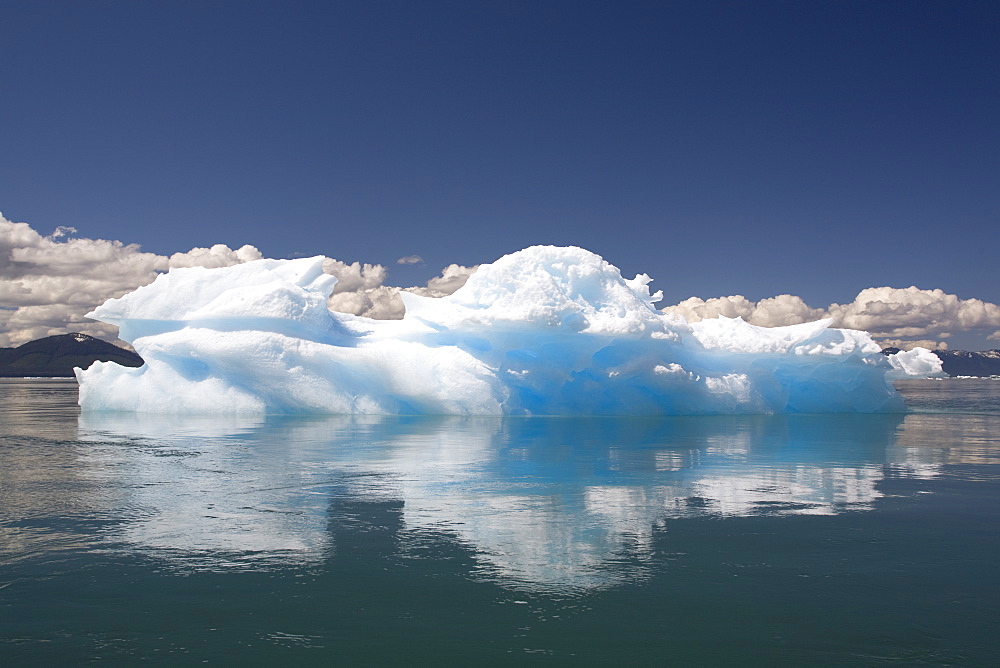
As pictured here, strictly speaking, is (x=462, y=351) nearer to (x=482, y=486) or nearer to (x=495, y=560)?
(x=482, y=486)

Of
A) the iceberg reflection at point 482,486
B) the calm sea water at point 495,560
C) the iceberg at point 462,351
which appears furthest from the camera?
the iceberg at point 462,351

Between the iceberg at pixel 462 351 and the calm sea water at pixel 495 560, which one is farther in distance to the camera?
the iceberg at pixel 462 351

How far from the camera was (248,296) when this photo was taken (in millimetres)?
24281

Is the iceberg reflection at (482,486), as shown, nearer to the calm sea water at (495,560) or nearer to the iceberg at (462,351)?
the calm sea water at (495,560)

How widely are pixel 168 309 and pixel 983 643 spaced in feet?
83.3

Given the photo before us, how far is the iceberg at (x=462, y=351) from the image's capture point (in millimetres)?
23750

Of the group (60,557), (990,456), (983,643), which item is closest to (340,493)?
(60,557)

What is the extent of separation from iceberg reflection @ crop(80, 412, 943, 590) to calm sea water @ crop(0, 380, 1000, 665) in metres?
0.05

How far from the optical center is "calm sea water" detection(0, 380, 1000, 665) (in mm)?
4340

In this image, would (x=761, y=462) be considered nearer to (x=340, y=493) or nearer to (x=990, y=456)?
(x=990, y=456)

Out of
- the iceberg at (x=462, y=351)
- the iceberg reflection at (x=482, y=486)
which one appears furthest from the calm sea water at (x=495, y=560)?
the iceberg at (x=462, y=351)

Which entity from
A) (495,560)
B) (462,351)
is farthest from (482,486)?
(462,351)

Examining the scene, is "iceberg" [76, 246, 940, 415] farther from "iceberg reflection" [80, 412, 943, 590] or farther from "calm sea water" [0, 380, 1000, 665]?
"calm sea water" [0, 380, 1000, 665]

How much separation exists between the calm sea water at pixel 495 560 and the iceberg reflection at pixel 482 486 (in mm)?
55
